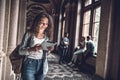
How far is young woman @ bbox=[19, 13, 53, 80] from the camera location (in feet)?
9.81

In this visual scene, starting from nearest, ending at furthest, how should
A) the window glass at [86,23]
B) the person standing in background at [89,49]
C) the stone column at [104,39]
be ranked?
the stone column at [104,39], the person standing in background at [89,49], the window glass at [86,23]

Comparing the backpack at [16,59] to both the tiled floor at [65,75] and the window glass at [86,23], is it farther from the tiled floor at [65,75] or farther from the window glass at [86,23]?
the window glass at [86,23]

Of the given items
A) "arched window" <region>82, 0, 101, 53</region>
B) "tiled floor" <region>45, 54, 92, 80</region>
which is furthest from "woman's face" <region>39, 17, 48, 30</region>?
"arched window" <region>82, 0, 101, 53</region>

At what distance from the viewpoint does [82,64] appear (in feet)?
35.6

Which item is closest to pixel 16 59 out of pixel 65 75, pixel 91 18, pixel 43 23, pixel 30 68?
pixel 30 68

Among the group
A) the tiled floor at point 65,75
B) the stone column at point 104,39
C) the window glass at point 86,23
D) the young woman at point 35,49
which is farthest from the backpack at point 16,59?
the window glass at point 86,23

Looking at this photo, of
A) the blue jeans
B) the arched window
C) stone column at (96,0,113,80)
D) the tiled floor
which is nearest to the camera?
the blue jeans

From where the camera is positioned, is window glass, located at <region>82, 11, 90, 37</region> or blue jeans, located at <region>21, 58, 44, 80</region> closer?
blue jeans, located at <region>21, 58, 44, 80</region>

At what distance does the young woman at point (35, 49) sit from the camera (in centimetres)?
299

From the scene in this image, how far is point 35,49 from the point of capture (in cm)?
297

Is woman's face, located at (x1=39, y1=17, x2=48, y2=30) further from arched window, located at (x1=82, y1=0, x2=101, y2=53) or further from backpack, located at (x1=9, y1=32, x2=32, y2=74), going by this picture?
arched window, located at (x1=82, y1=0, x2=101, y2=53)

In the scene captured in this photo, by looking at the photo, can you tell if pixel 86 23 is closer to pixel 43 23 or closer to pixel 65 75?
pixel 65 75

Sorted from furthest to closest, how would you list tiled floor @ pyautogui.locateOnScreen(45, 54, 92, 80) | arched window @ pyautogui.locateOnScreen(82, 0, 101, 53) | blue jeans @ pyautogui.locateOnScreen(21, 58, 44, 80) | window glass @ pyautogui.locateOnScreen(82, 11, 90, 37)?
window glass @ pyautogui.locateOnScreen(82, 11, 90, 37) < arched window @ pyautogui.locateOnScreen(82, 0, 101, 53) < tiled floor @ pyautogui.locateOnScreen(45, 54, 92, 80) < blue jeans @ pyautogui.locateOnScreen(21, 58, 44, 80)

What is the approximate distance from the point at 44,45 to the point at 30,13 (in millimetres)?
33668
